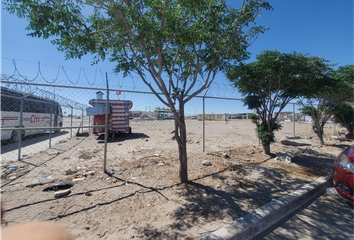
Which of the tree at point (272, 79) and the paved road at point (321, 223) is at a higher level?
the tree at point (272, 79)

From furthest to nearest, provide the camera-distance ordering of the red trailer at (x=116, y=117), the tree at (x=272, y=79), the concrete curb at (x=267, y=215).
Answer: the red trailer at (x=116, y=117)
the tree at (x=272, y=79)
the concrete curb at (x=267, y=215)

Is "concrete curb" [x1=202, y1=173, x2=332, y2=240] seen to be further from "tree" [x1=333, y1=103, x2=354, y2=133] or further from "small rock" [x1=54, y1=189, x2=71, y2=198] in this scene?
"tree" [x1=333, y1=103, x2=354, y2=133]

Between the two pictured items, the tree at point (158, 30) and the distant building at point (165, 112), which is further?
the distant building at point (165, 112)

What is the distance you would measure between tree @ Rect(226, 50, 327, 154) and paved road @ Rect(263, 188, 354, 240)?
325cm

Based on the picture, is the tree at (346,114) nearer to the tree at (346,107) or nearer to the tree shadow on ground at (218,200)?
the tree at (346,107)

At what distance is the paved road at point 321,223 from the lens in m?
Answer: 2.38

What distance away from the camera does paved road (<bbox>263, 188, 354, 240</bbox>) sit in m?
2.38

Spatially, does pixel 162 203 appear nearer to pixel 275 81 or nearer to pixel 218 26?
pixel 218 26

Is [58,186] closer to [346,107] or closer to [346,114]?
[346,107]

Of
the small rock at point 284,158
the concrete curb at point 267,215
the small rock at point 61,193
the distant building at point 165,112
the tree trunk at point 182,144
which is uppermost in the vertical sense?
the distant building at point 165,112

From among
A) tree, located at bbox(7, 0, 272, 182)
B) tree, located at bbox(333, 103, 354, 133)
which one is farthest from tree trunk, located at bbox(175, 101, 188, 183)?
tree, located at bbox(333, 103, 354, 133)

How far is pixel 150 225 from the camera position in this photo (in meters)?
2.44

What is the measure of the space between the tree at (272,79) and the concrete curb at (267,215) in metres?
2.89

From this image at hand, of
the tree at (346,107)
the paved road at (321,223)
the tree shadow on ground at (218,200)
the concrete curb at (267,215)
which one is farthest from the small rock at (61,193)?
the tree at (346,107)
